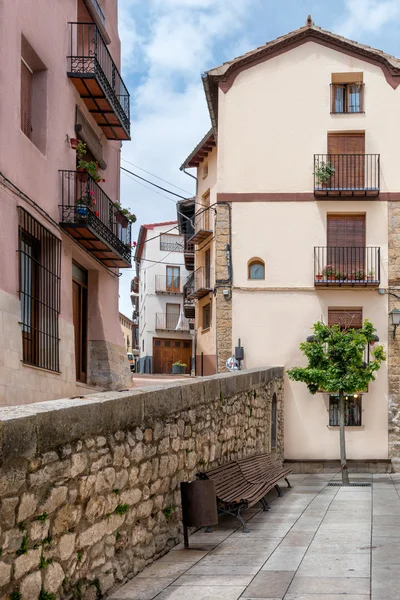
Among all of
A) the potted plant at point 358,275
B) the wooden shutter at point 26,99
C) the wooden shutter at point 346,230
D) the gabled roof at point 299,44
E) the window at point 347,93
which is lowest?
the potted plant at point 358,275

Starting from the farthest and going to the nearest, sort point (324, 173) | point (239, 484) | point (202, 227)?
1. point (202, 227)
2. point (324, 173)
3. point (239, 484)

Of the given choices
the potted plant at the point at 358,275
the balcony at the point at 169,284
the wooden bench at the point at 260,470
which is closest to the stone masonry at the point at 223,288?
the potted plant at the point at 358,275

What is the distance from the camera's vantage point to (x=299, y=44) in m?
22.0

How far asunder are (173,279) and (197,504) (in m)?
40.5

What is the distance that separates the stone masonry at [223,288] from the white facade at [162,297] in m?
20.7

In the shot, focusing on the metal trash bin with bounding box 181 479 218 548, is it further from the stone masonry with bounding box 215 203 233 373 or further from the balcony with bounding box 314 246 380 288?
the balcony with bounding box 314 246 380 288

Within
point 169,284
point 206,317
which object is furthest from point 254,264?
point 169,284

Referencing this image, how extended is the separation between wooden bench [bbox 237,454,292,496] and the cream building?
8.27 m

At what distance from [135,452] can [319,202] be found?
50.6ft

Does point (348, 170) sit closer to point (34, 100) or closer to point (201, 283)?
point (201, 283)

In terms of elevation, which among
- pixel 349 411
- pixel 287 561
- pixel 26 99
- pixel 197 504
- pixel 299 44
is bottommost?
pixel 349 411

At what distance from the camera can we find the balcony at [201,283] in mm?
24034

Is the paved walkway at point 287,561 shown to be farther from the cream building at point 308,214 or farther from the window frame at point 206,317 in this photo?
the window frame at point 206,317

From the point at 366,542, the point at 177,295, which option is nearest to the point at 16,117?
the point at 366,542
